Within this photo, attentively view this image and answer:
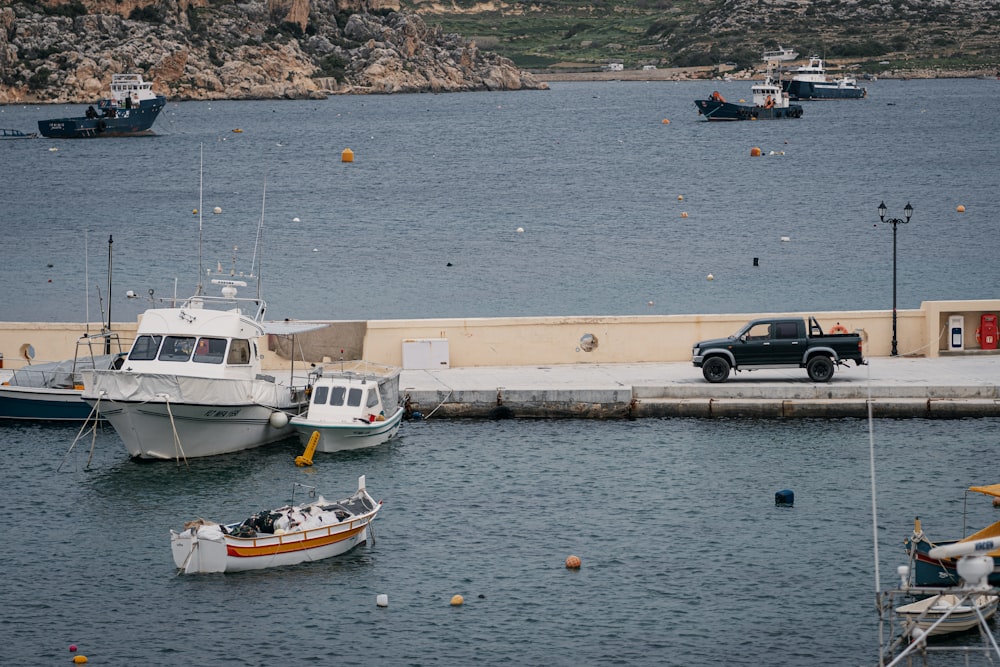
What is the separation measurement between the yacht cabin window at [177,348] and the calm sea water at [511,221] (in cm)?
1284

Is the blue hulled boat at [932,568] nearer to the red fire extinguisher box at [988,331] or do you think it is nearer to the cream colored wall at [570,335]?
the cream colored wall at [570,335]

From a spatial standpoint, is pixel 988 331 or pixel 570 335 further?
pixel 988 331

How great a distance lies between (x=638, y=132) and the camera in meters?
166

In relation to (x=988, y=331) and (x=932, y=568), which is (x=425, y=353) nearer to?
(x=988, y=331)

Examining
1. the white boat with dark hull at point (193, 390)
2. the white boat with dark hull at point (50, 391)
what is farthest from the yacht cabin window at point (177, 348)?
the white boat with dark hull at point (50, 391)

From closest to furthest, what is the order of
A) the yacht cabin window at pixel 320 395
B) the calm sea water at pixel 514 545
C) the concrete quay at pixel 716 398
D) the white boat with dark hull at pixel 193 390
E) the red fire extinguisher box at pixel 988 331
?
the calm sea water at pixel 514 545
the white boat with dark hull at pixel 193 390
the yacht cabin window at pixel 320 395
the concrete quay at pixel 716 398
the red fire extinguisher box at pixel 988 331

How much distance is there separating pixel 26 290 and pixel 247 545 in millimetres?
41327

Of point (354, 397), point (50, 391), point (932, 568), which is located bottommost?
point (932, 568)

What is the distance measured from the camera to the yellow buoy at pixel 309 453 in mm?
34844

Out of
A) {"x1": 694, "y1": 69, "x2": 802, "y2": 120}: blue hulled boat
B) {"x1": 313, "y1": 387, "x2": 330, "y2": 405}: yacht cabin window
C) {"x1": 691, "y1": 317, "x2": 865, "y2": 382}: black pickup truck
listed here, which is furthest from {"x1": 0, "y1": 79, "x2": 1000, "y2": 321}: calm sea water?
{"x1": 694, "y1": 69, "x2": 802, "y2": 120}: blue hulled boat

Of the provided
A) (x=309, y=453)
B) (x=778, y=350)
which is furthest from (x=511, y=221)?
(x=309, y=453)

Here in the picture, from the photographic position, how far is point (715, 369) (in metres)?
38.4

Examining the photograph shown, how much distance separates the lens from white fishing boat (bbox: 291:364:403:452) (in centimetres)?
3544

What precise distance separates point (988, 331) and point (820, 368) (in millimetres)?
5744
